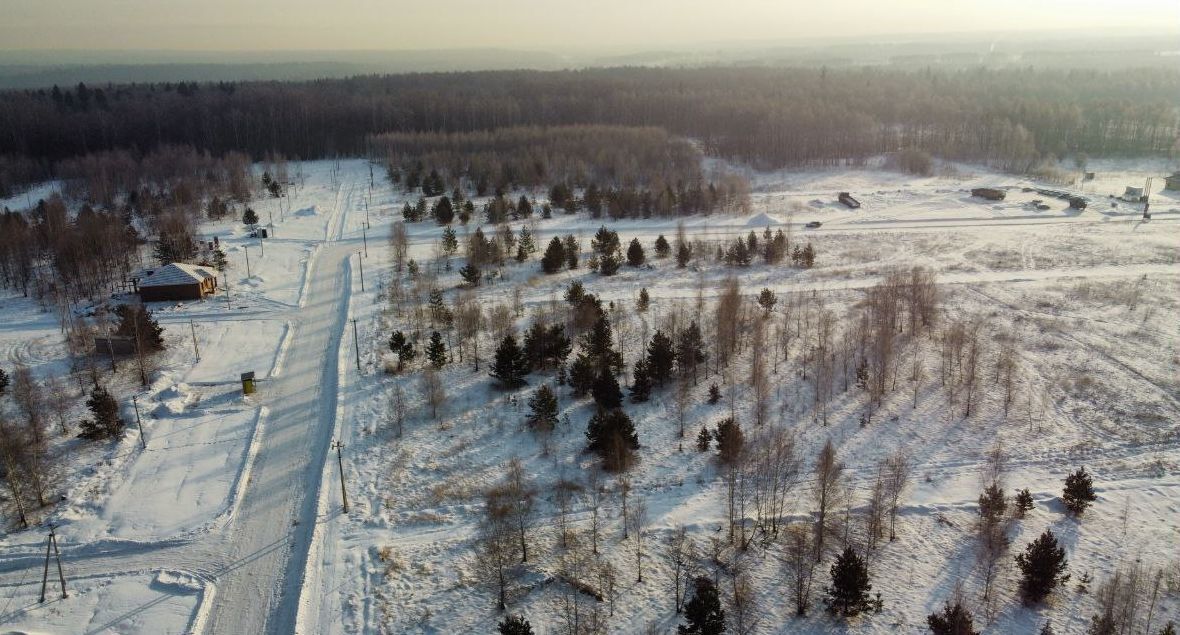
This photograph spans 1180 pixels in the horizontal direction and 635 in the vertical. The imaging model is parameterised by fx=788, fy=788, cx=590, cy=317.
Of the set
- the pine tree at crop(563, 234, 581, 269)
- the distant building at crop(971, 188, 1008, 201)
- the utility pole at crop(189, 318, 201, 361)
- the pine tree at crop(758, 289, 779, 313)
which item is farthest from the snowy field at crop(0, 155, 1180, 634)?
the distant building at crop(971, 188, 1008, 201)

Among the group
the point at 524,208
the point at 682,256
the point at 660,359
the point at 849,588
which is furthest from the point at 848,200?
the point at 849,588

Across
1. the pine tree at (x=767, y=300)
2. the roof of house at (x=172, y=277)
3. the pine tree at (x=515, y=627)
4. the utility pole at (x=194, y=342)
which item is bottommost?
the pine tree at (x=515, y=627)

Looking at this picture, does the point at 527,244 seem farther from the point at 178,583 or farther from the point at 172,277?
the point at 178,583

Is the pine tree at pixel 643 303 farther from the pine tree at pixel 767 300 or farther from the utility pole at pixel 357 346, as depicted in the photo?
the utility pole at pixel 357 346

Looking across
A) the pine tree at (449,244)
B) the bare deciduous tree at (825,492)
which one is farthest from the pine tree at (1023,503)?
the pine tree at (449,244)

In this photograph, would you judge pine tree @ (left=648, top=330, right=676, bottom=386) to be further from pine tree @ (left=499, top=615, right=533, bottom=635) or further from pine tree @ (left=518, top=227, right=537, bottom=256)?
pine tree @ (left=518, top=227, right=537, bottom=256)
